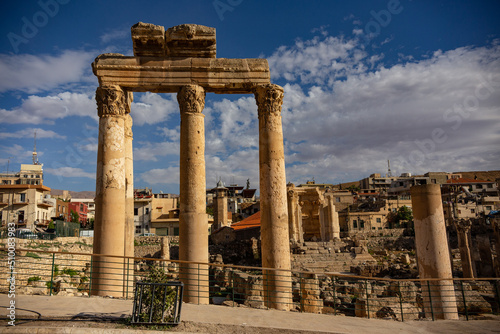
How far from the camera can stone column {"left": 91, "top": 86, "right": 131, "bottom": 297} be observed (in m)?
12.3

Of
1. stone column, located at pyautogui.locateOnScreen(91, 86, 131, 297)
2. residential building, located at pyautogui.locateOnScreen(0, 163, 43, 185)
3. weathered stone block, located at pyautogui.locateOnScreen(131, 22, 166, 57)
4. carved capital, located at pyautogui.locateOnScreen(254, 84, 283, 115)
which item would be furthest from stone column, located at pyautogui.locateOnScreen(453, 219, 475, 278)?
residential building, located at pyautogui.locateOnScreen(0, 163, 43, 185)

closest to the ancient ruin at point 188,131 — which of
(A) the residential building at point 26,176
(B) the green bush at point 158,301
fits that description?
(B) the green bush at point 158,301

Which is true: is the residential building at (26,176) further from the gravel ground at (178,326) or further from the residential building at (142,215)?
the gravel ground at (178,326)

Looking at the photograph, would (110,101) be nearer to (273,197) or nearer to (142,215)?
(273,197)

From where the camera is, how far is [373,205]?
77.1 m

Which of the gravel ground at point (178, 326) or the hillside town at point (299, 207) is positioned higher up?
the hillside town at point (299, 207)

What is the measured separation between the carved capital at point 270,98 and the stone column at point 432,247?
5.83 meters

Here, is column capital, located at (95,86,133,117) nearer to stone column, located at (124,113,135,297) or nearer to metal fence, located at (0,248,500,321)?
stone column, located at (124,113,135,297)

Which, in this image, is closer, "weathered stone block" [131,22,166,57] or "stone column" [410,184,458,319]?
"stone column" [410,184,458,319]

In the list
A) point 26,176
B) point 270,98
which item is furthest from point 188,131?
point 26,176

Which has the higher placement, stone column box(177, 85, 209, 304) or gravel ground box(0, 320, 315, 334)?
stone column box(177, 85, 209, 304)

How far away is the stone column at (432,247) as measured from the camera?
12477 millimetres

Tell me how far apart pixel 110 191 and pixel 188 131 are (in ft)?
10.9

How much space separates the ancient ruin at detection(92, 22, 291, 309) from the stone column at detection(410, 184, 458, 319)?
4.75m
